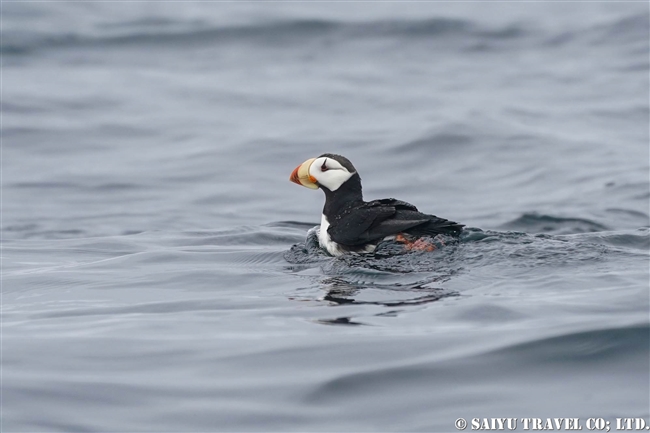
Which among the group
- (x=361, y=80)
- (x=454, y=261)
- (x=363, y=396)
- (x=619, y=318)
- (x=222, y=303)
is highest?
(x=361, y=80)

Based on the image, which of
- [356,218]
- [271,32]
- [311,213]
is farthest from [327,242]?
[271,32]

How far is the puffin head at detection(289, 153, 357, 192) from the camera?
28.5 ft

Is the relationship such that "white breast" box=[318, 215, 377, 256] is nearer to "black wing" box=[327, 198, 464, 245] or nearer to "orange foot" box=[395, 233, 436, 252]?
"black wing" box=[327, 198, 464, 245]

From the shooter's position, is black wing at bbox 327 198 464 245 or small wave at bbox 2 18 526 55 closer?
black wing at bbox 327 198 464 245

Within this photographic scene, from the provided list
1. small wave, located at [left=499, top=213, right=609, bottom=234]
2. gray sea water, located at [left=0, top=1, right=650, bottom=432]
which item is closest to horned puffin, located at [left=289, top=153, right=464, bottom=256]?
gray sea water, located at [left=0, top=1, right=650, bottom=432]

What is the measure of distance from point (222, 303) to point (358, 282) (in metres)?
1.01

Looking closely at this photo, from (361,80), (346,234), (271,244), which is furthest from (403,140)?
(346,234)

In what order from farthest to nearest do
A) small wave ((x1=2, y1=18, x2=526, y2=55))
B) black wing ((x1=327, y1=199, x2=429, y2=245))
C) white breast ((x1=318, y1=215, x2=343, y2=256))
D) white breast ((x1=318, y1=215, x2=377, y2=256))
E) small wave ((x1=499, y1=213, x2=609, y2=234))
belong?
small wave ((x1=2, y1=18, x2=526, y2=55)) → small wave ((x1=499, y1=213, x2=609, y2=234)) → white breast ((x1=318, y1=215, x2=343, y2=256)) → white breast ((x1=318, y1=215, x2=377, y2=256)) → black wing ((x1=327, y1=199, x2=429, y2=245))

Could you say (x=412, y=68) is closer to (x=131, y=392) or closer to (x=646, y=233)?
(x=646, y=233)

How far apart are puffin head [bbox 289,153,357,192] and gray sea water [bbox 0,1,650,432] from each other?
0.62 m

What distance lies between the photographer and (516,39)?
2598cm

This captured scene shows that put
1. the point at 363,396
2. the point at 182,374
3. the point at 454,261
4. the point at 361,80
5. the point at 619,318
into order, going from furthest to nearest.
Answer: the point at 361,80 < the point at 454,261 < the point at 619,318 < the point at 182,374 < the point at 363,396

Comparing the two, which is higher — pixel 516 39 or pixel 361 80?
pixel 516 39

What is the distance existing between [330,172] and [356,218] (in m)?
0.71
